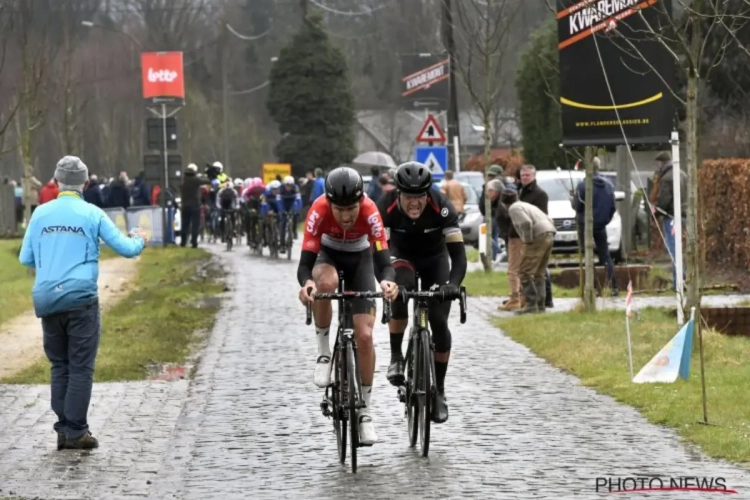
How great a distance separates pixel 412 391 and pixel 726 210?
1608cm

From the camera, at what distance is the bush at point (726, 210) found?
2359 centimetres

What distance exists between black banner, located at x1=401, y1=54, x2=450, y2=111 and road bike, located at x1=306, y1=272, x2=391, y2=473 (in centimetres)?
3191

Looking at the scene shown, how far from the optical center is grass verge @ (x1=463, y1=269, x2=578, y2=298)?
22.1m

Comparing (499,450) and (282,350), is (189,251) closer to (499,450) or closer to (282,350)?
(282,350)

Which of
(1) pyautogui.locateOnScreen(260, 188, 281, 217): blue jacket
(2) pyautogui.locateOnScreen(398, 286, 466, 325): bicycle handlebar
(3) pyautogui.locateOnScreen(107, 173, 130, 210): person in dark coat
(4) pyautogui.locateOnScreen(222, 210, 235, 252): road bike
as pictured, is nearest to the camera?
(2) pyautogui.locateOnScreen(398, 286, 466, 325): bicycle handlebar

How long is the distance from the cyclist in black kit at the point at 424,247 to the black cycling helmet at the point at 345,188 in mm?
529

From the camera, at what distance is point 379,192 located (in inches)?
1302

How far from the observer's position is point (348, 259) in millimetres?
9805

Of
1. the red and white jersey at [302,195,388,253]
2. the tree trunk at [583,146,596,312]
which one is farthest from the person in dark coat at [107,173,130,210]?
the red and white jersey at [302,195,388,253]

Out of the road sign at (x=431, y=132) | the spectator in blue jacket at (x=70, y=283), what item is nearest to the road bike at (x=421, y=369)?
the spectator in blue jacket at (x=70, y=283)

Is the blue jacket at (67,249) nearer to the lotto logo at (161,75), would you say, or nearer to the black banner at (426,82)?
the black banner at (426,82)

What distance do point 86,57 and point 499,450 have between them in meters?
62.9

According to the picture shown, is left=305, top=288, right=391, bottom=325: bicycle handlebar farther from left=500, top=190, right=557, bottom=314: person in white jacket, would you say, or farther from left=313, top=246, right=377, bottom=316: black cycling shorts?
left=500, top=190, right=557, bottom=314: person in white jacket

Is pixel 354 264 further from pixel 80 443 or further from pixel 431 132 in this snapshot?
pixel 431 132
